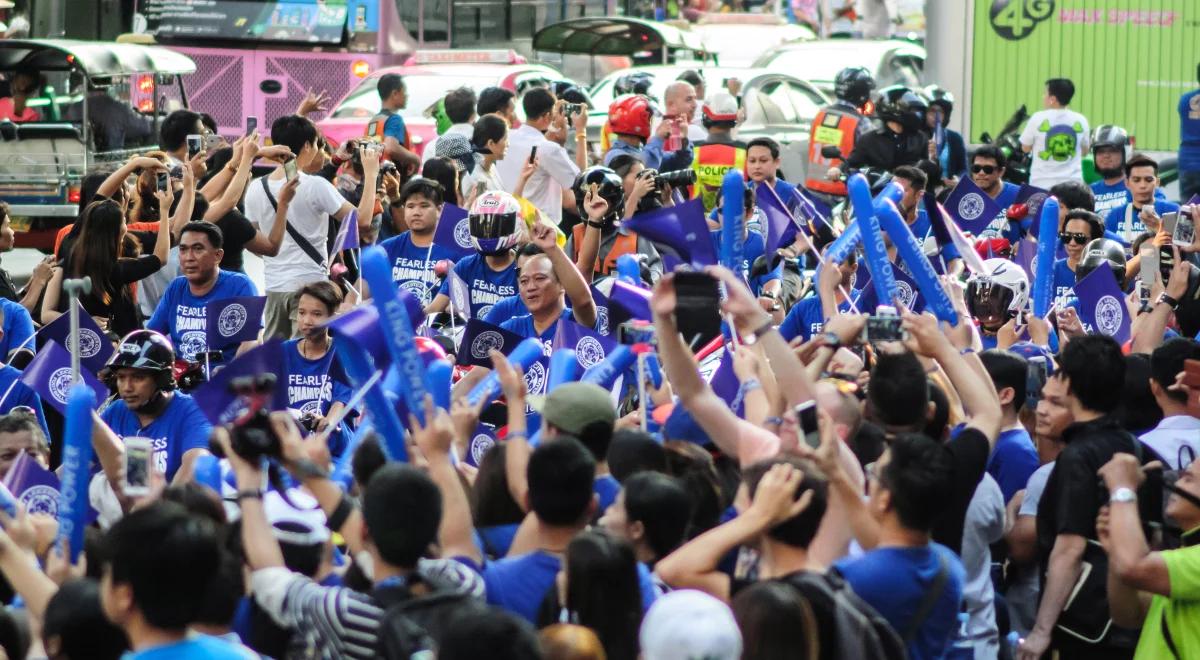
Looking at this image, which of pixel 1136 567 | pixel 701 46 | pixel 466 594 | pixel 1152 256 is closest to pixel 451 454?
pixel 466 594

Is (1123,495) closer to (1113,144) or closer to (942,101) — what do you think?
(1113,144)

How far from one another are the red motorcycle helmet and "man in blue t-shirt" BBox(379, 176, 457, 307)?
3.26m

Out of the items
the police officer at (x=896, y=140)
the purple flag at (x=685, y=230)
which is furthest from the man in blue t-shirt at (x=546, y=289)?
the police officer at (x=896, y=140)

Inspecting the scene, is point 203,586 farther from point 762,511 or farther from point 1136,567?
point 1136,567

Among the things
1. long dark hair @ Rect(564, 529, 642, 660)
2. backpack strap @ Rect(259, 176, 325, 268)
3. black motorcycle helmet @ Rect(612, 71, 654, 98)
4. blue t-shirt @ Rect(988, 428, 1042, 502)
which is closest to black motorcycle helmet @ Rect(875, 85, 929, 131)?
black motorcycle helmet @ Rect(612, 71, 654, 98)

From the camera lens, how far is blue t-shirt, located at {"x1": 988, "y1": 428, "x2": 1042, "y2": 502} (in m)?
6.48

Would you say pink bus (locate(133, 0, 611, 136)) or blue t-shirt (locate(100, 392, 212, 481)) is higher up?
pink bus (locate(133, 0, 611, 136))

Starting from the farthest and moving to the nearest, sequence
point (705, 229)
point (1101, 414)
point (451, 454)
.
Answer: point (705, 229) < point (1101, 414) < point (451, 454)

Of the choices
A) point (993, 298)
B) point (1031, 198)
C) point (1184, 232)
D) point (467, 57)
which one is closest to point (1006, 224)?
point (1031, 198)

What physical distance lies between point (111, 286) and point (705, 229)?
3596 millimetres

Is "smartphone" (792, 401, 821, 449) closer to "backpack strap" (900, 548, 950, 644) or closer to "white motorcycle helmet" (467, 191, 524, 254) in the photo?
"backpack strap" (900, 548, 950, 644)

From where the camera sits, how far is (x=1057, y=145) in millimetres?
15773

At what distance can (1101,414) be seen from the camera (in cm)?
594

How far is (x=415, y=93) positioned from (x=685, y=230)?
13.7 m
